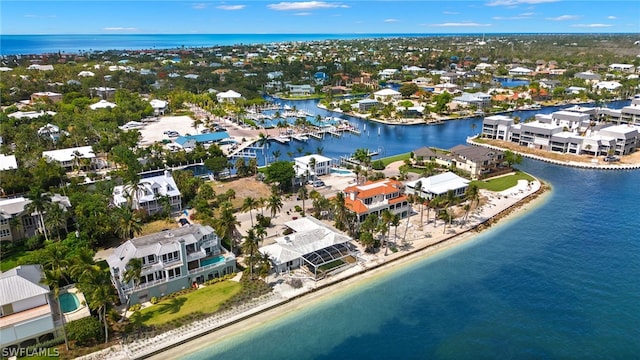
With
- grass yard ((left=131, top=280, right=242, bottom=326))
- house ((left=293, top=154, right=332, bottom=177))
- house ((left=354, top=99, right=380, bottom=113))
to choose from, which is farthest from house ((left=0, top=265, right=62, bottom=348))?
house ((left=354, top=99, right=380, bottom=113))

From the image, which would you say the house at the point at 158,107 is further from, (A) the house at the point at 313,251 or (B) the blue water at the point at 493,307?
(B) the blue water at the point at 493,307

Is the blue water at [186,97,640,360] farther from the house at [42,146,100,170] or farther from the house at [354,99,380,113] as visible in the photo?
the house at [354,99,380,113]

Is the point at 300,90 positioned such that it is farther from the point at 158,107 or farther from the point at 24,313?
the point at 24,313

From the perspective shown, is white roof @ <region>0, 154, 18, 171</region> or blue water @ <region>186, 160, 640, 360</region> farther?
white roof @ <region>0, 154, 18, 171</region>

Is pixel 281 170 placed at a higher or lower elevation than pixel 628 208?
higher

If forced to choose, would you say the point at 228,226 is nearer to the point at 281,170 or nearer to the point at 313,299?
the point at 313,299

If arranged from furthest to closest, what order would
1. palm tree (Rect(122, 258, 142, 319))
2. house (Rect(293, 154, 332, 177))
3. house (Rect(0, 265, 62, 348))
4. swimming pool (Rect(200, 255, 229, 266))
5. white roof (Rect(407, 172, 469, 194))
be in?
house (Rect(293, 154, 332, 177)), white roof (Rect(407, 172, 469, 194)), swimming pool (Rect(200, 255, 229, 266)), palm tree (Rect(122, 258, 142, 319)), house (Rect(0, 265, 62, 348))

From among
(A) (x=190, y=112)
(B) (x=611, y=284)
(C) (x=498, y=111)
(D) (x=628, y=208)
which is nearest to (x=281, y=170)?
(B) (x=611, y=284)
